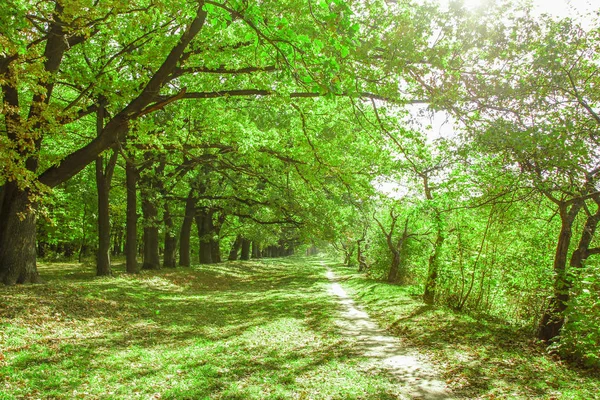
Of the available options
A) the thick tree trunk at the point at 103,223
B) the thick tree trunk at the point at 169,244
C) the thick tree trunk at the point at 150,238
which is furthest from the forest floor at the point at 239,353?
the thick tree trunk at the point at 169,244

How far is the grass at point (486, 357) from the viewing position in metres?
6.32

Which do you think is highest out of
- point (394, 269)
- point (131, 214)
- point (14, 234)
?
point (131, 214)

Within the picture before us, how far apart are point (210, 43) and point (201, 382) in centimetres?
849

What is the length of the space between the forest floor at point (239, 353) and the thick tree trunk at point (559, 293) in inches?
23.0

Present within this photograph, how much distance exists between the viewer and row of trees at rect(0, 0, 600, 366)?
6812 millimetres

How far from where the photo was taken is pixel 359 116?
465 inches

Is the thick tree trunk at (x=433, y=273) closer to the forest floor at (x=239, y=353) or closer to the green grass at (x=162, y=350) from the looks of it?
the forest floor at (x=239, y=353)

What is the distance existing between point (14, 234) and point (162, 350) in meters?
6.17

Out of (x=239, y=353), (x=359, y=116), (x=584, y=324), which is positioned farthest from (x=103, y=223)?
(x=584, y=324)

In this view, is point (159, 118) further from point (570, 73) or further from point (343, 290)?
point (570, 73)

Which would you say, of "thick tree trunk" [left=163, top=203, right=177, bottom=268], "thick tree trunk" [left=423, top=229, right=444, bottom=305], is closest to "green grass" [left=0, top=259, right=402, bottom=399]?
"thick tree trunk" [left=423, top=229, right=444, bottom=305]

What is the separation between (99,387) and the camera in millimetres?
5859

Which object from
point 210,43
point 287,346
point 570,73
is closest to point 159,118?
point 210,43

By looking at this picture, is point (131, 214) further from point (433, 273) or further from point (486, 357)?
point (486, 357)
